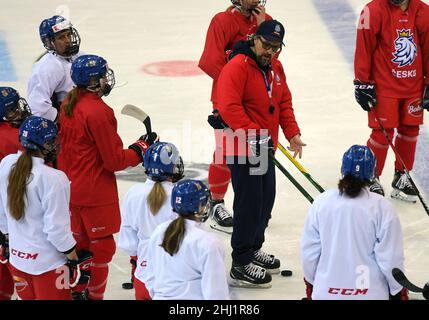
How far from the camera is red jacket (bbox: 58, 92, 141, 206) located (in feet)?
14.6

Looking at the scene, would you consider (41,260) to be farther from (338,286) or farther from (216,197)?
(216,197)

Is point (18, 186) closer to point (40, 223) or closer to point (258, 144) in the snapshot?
point (40, 223)

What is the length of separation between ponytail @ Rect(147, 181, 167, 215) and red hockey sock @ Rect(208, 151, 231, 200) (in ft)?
5.68

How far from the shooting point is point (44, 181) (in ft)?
13.1

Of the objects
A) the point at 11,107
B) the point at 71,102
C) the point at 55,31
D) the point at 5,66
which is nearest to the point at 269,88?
the point at 71,102

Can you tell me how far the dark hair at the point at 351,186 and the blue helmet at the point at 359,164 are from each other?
0.06ft

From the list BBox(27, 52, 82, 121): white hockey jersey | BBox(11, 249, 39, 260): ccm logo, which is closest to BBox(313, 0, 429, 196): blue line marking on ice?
BBox(27, 52, 82, 121): white hockey jersey

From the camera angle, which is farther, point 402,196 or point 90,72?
point 402,196

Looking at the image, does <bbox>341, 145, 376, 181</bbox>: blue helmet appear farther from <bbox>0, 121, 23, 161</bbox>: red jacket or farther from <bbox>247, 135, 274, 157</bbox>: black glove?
<bbox>0, 121, 23, 161</bbox>: red jacket

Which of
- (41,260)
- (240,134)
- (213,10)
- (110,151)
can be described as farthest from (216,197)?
(213,10)

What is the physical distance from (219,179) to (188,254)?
2266mm

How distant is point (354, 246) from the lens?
3760mm

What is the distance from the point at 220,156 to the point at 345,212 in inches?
76.2

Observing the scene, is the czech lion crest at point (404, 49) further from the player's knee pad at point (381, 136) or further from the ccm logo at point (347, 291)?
the ccm logo at point (347, 291)
